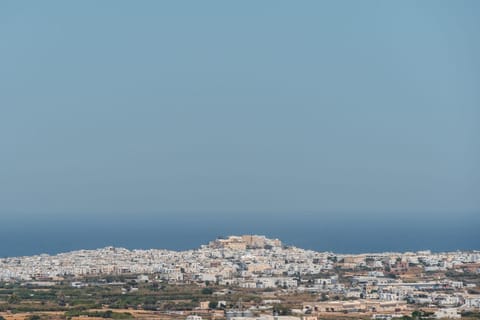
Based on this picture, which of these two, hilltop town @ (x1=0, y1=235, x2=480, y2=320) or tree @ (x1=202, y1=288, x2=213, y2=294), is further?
tree @ (x1=202, y1=288, x2=213, y2=294)

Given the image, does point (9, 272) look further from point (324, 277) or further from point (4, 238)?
point (4, 238)

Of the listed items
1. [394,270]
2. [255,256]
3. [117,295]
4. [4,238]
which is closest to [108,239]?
[4,238]

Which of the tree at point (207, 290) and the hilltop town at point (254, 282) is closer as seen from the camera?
the hilltop town at point (254, 282)

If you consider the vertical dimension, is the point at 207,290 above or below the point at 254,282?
below

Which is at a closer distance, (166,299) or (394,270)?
(166,299)

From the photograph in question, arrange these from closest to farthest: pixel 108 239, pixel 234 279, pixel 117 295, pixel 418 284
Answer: pixel 117 295 < pixel 418 284 < pixel 234 279 < pixel 108 239

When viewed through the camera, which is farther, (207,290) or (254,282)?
(254,282)

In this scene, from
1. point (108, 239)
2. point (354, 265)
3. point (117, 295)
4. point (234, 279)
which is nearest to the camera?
point (117, 295)

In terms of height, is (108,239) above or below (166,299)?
above
